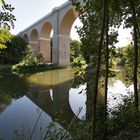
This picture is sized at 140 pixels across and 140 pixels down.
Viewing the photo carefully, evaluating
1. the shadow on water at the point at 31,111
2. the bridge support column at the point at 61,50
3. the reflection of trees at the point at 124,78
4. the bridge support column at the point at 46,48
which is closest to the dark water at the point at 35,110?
the shadow on water at the point at 31,111

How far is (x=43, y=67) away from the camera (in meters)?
37.3

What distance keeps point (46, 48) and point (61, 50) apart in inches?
361

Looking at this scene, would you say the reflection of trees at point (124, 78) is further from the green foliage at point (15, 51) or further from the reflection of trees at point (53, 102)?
the green foliage at point (15, 51)

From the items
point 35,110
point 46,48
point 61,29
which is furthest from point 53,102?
point 46,48

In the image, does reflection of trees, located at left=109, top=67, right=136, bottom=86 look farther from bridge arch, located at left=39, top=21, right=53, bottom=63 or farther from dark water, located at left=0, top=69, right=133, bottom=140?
bridge arch, located at left=39, top=21, right=53, bottom=63

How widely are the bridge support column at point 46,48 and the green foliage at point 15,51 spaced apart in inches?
344

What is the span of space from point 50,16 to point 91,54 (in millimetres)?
41202

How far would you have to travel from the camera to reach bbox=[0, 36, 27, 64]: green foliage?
40406 mm

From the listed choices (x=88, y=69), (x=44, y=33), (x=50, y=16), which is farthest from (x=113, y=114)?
(x=44, y=33)

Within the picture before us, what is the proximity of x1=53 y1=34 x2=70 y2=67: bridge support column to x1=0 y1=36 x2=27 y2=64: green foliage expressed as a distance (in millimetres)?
4530

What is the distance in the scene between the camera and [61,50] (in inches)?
1688

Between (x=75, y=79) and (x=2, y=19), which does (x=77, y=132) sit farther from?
(x=2, y=19)

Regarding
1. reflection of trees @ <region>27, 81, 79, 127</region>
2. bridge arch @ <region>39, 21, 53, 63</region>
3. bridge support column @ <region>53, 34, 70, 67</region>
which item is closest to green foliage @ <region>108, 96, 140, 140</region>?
reflection of trees @ <region>27, 81, 79, 127</region>

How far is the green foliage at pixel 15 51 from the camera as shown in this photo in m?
40.4
